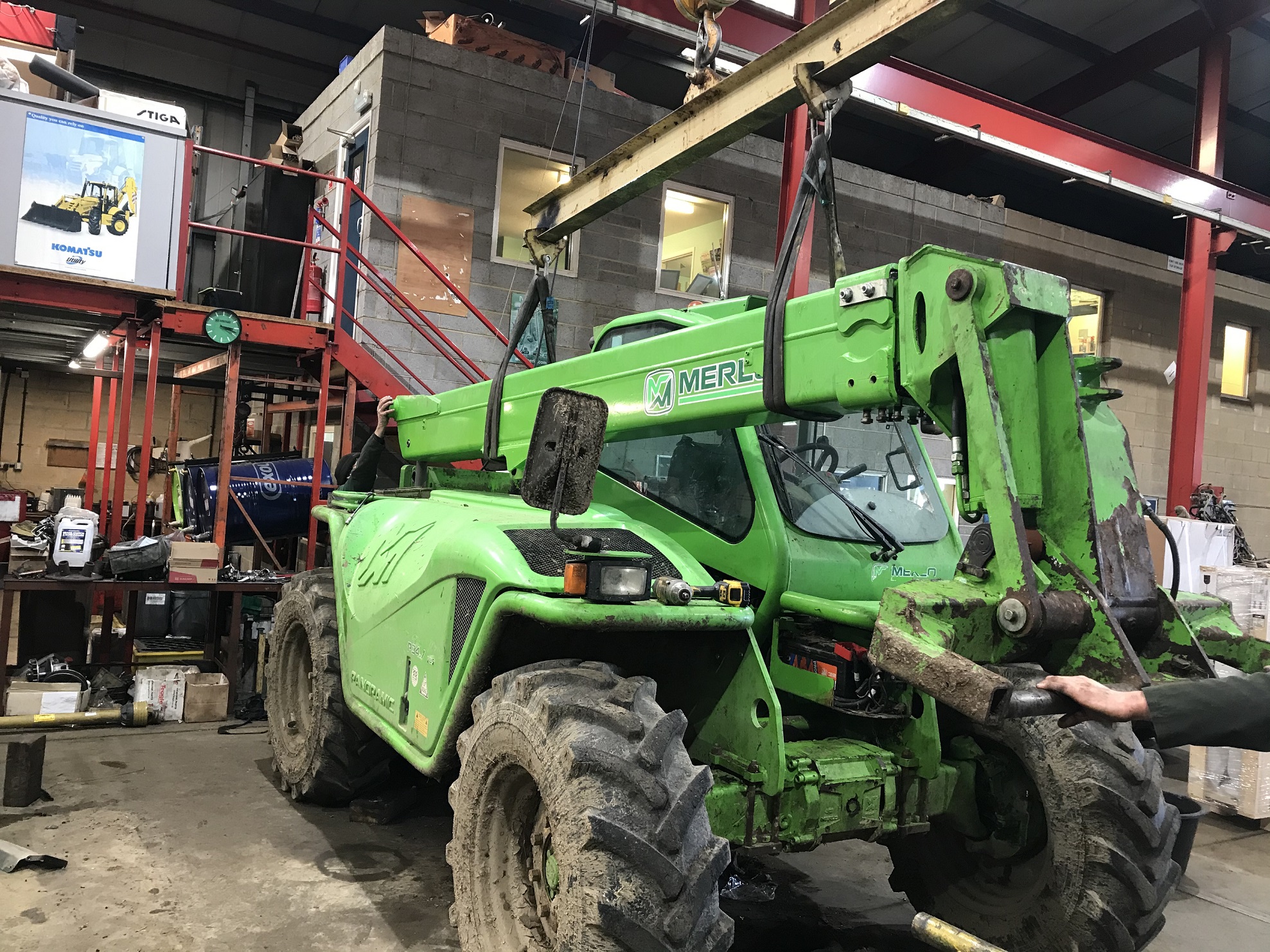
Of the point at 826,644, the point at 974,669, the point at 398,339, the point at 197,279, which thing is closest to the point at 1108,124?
the point at 398,339

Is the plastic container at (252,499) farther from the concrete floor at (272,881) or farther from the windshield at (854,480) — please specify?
the windshield at (854,480)

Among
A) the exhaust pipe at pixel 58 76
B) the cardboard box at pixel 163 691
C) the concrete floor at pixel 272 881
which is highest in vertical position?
the exhaust pipe at pixel 58 76

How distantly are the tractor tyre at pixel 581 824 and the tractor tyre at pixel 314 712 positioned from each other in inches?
66.8

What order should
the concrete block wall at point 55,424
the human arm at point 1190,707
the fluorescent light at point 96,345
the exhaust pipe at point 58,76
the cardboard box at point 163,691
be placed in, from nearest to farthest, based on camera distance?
1. the human arm at point 1190,707
2. the cardboard box at point 163,691
3. the exhaust pipe at point 58,76
4. the fluorescent light at point 96,345
5. the concrete block wall at point 55,424

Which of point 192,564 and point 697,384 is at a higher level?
point 697,384

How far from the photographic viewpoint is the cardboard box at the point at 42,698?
5.98 metres

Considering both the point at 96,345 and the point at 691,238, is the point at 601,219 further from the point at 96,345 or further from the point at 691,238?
the point at 96,345

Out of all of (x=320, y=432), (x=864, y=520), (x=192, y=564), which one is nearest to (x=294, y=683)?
(x=192, y=564)

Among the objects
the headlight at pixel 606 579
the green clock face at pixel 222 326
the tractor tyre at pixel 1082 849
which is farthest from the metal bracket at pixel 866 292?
the green clock face at pixel 222 326

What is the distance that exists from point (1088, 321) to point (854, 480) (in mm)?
12671

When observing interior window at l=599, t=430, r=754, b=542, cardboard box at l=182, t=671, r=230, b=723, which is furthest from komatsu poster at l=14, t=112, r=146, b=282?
interior window at l=599, t=430, r=754, b=542

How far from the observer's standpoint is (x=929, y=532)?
4066mm

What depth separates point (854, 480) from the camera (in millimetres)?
4008

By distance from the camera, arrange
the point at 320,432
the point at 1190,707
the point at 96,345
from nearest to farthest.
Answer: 1. the point at 1190,707
2. the point at 320,432
3. the point at 96,345
